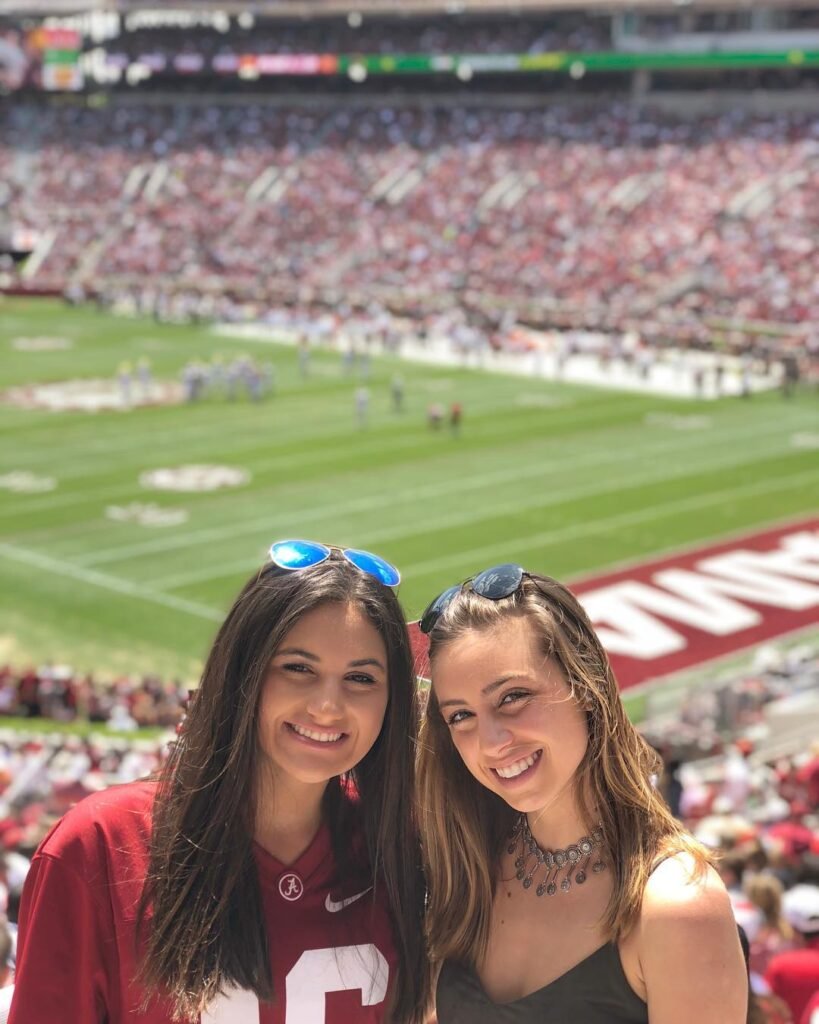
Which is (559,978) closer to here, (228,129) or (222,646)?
(222,646)

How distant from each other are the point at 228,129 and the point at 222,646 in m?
59.7

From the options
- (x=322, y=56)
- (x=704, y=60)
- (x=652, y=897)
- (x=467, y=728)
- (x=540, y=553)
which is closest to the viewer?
(x=652, y=897)

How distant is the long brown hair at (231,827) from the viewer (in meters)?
2.34

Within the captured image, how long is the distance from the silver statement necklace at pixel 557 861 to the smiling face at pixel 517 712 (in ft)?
0.38

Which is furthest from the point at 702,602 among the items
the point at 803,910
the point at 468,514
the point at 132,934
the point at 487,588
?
the point at 132,934

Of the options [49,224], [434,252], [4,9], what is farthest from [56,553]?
[4,9]

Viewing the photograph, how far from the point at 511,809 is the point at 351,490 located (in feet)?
65.5

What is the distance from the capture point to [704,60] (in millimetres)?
51438

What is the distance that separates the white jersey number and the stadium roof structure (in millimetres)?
51982

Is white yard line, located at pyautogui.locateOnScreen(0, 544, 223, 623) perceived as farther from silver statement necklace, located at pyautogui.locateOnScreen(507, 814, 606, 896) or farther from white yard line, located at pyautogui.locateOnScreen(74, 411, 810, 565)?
silver statement necklace, located at pyautogui.locateOnScreen(507, 814, 606, 896)

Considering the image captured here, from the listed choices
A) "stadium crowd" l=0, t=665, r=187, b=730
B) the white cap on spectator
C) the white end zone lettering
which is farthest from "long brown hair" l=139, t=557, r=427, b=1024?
the white end zone lettering

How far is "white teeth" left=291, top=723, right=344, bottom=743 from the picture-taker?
8.05 feet

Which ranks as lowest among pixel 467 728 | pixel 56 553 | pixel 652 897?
pixel 56 553

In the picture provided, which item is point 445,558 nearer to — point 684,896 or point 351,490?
point 351,490
